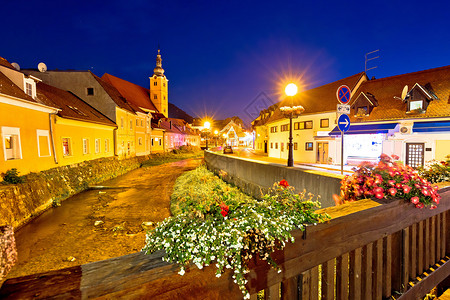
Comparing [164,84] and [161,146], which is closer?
[161,146]

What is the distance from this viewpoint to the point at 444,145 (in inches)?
538

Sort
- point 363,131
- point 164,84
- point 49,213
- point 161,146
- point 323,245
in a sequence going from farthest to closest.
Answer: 1. point 164,84
2. point 161,146
3. point 363,131
4. point 49,213
5. point 323,245

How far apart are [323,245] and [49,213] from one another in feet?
44.6

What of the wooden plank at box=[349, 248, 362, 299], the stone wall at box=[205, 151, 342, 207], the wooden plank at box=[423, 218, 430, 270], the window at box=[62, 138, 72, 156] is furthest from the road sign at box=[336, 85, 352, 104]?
the window at box=[62, 138, 72, 156]

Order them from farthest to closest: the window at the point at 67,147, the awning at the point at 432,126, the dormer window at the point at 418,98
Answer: the window at the point at 67,147 < the dormer window at the point at 418,98 < the awning at the point at 432,126

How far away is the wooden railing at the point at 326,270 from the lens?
1340 mm

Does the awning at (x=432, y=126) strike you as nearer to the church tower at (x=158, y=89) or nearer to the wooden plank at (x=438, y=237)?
the wooden plank at (x=438, y=237)

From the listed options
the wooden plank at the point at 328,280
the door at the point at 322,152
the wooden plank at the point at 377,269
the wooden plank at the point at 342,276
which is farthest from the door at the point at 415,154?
the wooden plank at the point at 328,280

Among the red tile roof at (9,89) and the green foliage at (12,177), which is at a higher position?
the red tile roof at (9,89)

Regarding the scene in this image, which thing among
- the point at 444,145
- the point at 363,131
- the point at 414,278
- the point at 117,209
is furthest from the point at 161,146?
the point at 414,278

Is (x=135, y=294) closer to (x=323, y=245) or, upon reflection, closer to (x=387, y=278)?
(x=323, y=245)

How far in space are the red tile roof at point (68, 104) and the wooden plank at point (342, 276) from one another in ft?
59.0

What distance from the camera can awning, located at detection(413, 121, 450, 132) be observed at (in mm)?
13594

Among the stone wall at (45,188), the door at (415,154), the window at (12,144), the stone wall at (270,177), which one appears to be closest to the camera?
the stone wall at (270,177)
